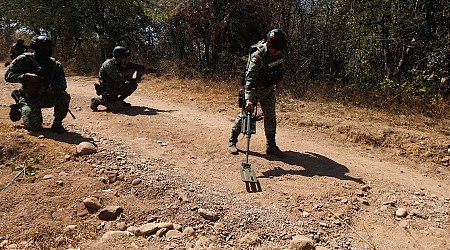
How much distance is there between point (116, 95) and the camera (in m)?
6.95

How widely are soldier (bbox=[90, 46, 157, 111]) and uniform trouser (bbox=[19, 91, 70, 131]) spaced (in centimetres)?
170

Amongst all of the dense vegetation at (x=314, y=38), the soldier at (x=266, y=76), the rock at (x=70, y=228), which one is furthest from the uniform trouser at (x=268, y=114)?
the dense vegetation at (x=314, y=38)

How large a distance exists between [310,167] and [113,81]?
14.7 feet

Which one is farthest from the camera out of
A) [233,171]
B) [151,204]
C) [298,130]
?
[298,130]

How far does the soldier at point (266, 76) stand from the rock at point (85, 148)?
71.6 inches

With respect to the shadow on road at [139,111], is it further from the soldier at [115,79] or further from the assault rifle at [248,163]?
the assault rifle at [248,163]

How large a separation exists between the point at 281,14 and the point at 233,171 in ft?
18.8

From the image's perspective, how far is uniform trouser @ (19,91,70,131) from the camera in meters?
4.75

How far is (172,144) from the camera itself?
16.0 ft

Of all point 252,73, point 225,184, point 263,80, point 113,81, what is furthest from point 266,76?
point 113,81

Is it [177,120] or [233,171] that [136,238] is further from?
[177,120]

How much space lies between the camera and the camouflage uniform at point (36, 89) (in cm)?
464

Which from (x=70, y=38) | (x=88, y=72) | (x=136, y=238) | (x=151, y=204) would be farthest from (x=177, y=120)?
(x=70, y=38)

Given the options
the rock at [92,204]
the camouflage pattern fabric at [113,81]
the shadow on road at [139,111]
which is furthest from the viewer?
the camouflage pattern fabric at [113,81]
